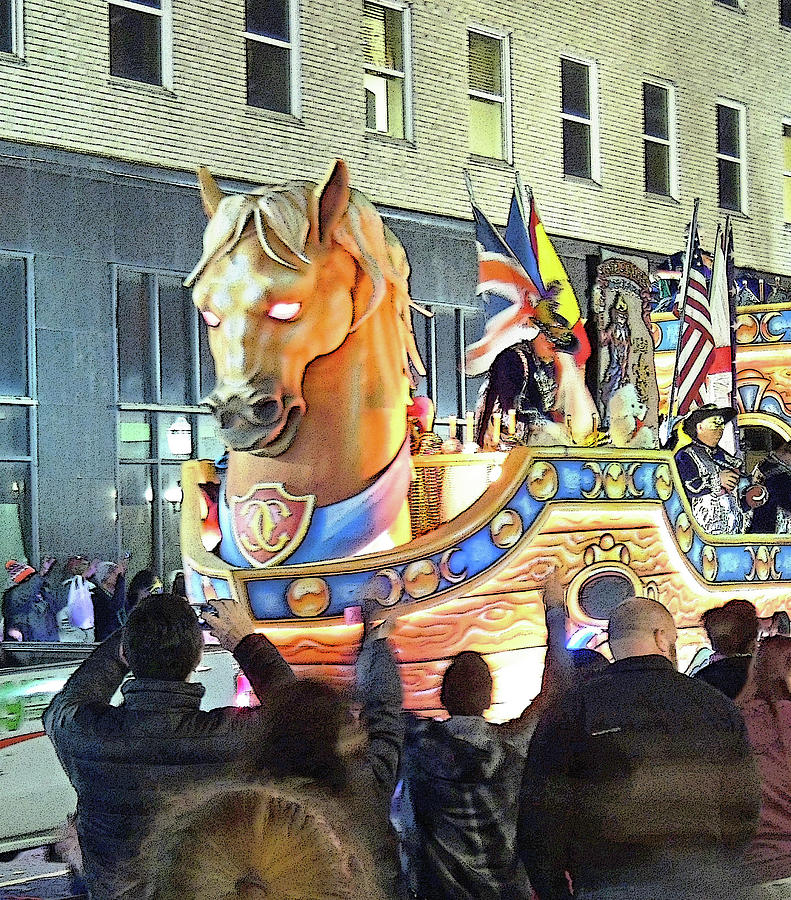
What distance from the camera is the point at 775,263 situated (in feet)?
38.5

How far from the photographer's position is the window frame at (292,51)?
10570 millimetres

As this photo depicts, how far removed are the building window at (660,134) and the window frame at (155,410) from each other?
3929 mm

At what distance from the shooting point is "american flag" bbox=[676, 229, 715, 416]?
8305mm

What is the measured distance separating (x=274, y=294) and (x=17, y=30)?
18.4 ft

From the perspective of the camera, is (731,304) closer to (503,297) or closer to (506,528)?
(503,297)

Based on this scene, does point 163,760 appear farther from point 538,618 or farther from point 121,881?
point 538,618

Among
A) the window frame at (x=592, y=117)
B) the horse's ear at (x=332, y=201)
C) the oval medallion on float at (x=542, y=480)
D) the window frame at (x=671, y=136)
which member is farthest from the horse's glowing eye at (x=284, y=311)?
the window frame at (x=592, y=117)

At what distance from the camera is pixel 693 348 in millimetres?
8391

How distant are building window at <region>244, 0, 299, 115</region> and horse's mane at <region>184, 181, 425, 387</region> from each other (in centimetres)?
571

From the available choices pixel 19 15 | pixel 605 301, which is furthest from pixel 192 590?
pixel 19 15

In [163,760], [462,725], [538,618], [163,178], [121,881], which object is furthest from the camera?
[163,178]

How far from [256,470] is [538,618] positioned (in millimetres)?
1260

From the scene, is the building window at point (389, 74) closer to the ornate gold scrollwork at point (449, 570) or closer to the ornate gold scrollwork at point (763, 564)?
the ornate gold scrollwork at point (763, 564)

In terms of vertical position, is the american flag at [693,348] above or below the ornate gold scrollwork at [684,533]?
above
